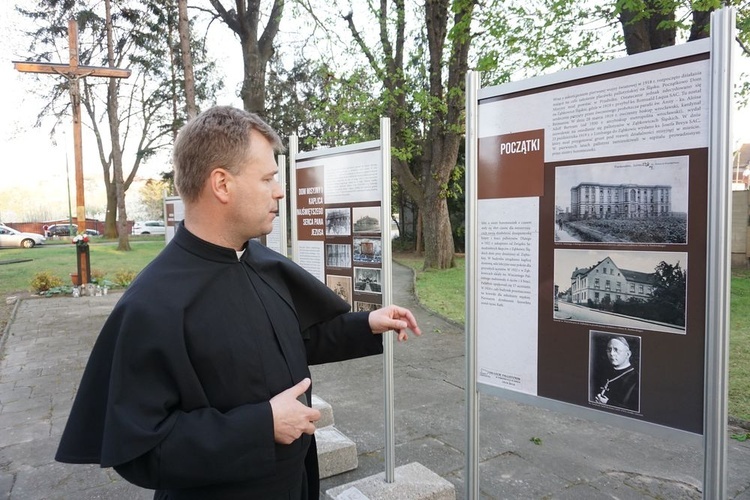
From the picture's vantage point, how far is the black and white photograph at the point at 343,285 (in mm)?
3490

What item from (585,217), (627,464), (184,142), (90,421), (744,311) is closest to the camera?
(90,421)

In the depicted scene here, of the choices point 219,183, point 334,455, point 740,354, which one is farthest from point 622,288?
point 740,354

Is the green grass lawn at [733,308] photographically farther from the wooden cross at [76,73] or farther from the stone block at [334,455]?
the wooden cross at [76,73]

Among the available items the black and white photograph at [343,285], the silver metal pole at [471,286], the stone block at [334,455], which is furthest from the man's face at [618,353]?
the stone block at [334,455]

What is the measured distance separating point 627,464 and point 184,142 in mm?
3476

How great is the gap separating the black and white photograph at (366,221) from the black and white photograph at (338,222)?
62mm

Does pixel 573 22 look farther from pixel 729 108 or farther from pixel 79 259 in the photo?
pixel 79 259

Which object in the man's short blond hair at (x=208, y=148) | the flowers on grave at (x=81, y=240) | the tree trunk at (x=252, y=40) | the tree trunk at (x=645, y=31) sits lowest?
the flowers on grave at (x=81, y=240)

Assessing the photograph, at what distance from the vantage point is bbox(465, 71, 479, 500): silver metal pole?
88.1 inches

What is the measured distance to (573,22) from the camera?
33.2 feet

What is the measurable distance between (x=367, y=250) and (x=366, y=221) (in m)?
0.18

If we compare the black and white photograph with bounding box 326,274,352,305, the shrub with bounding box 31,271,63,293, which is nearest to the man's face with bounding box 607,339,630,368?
the black and white photograph with bounding box 326,274,352,305

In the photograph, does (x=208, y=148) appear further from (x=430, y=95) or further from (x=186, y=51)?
(x=430, y=95)

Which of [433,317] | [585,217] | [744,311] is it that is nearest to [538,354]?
[585,217]
